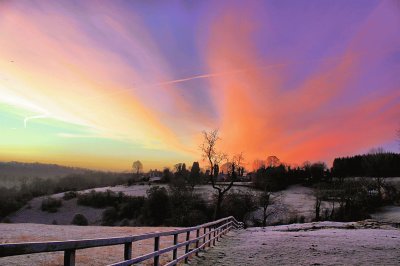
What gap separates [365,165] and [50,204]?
108m

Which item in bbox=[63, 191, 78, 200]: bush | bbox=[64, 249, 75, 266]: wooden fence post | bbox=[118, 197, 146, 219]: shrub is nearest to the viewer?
bbox=[64, 249, 75, 266]: wooden fence post

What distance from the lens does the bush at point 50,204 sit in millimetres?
130587

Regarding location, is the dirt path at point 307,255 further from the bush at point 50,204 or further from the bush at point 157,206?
the bush at point 50,204

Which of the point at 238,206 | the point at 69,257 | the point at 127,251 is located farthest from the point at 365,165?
the point at 69,257

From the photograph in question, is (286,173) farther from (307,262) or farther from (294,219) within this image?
(307,262)

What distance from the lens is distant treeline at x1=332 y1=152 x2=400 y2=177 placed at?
12291 centimetres

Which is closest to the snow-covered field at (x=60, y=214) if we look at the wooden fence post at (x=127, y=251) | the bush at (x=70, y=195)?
the bush at (x=70, y=195)

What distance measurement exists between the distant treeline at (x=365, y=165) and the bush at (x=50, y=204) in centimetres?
10091

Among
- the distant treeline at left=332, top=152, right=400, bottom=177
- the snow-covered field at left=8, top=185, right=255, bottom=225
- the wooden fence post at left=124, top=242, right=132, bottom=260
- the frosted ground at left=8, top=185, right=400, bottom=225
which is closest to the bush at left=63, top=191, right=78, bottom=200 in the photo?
the frosted ground at left=8, top=185, right=400, bottom=225

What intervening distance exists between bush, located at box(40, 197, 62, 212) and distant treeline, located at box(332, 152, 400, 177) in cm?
10091

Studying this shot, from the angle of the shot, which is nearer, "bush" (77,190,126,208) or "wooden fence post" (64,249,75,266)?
"wooden fence post" (64,249,75,266)

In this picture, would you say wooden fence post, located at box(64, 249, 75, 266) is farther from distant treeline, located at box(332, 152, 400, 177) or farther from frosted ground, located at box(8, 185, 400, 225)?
distant treeline, located at box(332, 152, 400, 177)

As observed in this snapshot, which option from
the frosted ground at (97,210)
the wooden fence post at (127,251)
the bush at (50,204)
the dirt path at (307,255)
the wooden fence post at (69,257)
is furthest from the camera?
the bush at (50,204)

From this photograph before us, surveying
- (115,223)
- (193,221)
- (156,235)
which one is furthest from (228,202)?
(156,235)
